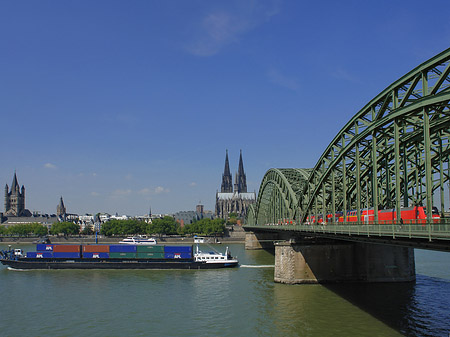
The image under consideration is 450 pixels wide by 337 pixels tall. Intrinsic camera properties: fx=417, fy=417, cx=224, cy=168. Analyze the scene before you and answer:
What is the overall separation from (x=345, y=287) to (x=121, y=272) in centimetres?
3518

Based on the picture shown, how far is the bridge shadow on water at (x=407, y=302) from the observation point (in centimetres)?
3253

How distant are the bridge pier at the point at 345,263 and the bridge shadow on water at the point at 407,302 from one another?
1237 mm

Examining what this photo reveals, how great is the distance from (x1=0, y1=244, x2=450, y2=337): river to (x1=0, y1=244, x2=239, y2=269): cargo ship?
9.35m

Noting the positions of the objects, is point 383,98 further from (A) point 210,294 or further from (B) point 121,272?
(B) point 121,272

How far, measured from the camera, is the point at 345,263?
50.8 metres

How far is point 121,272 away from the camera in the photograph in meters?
65.9

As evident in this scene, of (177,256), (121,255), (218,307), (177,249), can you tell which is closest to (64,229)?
(121,255)

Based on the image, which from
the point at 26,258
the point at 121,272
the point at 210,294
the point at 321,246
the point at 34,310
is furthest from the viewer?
the point at 26,258

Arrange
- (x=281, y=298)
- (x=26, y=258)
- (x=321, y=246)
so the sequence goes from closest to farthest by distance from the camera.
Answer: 1. (x=281, y=298)
2. (x=321, y=246)
3. (x=26, y=258)

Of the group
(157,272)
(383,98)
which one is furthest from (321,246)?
(157,272)

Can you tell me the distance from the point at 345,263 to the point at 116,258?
39.1 metres

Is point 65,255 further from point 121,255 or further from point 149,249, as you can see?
point 149,249

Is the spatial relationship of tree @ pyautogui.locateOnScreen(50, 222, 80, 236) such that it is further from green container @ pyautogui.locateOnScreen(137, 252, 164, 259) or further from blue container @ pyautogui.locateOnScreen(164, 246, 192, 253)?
blue container @ pyautogui.locateOnScreen(164, 246, 192, 253)

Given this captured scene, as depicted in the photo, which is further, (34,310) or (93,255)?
(93,255)
